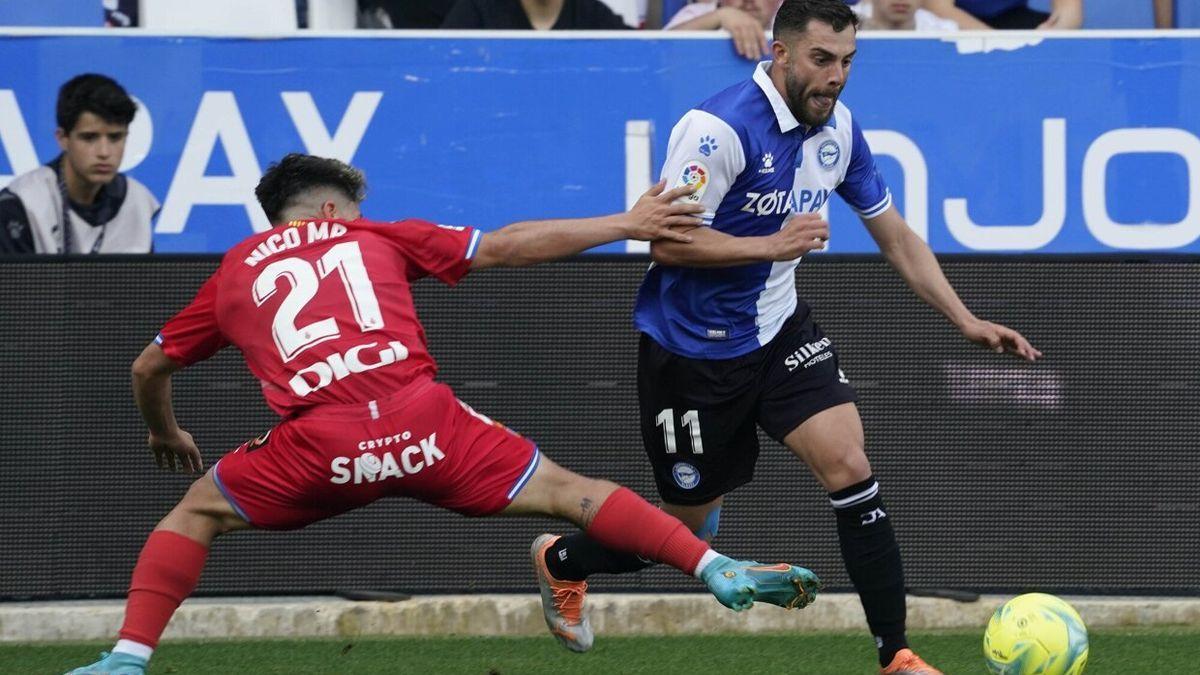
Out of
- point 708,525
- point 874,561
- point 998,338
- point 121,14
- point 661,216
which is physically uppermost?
point 661,216

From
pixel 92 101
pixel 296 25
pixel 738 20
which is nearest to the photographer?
pixel 92 101

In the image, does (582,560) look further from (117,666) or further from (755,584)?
(117,666)

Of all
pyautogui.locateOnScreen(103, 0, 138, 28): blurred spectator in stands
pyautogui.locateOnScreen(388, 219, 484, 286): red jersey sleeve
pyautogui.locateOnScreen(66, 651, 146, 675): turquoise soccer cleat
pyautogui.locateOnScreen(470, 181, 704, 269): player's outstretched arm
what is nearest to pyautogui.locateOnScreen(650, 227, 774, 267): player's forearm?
pyautogui.locateOnScreen(470, 181, 704, 269): player's outstretched arm

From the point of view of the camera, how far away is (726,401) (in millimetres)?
5836

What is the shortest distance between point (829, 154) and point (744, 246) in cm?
60

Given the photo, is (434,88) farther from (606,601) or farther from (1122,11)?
(1122,11)

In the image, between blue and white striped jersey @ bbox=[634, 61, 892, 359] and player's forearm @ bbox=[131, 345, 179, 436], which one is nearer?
player's forearm @ bbox=[131, 345, 179, 436]

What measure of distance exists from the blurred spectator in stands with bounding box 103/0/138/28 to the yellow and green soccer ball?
4.87m

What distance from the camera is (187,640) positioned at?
718cm

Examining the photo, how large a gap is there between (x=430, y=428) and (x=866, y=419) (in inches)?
106

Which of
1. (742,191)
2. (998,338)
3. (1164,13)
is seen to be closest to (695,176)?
(742,191)

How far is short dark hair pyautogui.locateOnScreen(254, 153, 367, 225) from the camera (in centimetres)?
541

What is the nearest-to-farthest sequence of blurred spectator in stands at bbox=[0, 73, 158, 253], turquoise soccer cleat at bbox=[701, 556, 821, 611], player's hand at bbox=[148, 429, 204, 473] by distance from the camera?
turquoise soccer cleat at bbox=[701, 556, 821, 611]
player's hand at bbox=[148, 429, 204, 473]
blurred spectator in stands at bbox=[0, 73, 158, 253]

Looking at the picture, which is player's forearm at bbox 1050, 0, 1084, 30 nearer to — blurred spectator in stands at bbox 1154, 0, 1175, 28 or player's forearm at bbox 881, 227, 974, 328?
blurred spectator in stands at bbox 1154, 0, 1175, 28
